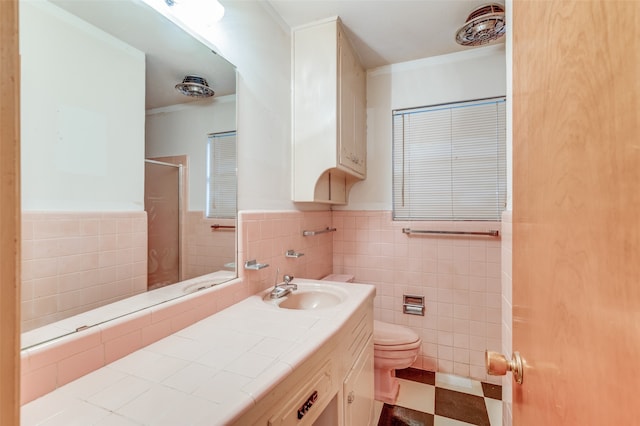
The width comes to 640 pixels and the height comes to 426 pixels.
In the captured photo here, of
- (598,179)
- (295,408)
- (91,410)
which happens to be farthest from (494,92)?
(91,410)

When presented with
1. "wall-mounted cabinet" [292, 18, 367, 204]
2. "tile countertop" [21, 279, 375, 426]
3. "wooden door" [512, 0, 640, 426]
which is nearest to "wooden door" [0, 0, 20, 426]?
"tile countertop" [21, 279, 375, 426]

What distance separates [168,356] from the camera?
802 mm

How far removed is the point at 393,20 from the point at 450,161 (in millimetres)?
1034

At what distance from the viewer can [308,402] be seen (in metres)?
0.81

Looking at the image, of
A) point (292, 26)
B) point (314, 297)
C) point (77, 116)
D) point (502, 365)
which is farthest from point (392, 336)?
point (292, 26)

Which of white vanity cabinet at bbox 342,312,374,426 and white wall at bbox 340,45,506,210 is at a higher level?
white wall at bbox 340,45,506,210

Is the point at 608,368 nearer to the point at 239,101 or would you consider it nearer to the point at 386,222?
the point at 239,101

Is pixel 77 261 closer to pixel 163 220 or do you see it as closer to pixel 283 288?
pixel 163 220

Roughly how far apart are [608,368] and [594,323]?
0.16 feet

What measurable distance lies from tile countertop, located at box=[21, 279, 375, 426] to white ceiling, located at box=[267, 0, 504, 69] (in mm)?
1664

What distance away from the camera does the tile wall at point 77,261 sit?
0.68 metres

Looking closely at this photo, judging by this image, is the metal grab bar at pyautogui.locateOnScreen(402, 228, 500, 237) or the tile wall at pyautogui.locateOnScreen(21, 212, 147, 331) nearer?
the tile wall at pyautogui.locateOnScreen(21, 212, 147, 331)

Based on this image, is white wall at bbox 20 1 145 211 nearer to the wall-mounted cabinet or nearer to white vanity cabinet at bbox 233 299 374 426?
white vanity cabinet at bbox 233 299 374 426

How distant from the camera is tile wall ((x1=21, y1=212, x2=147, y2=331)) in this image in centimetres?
68
